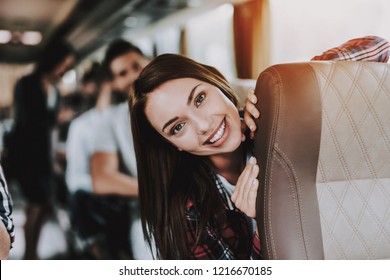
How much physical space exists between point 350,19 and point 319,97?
0.65 meters

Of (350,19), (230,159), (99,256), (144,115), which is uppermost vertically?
(350,19)

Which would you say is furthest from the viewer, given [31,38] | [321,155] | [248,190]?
[31,38]

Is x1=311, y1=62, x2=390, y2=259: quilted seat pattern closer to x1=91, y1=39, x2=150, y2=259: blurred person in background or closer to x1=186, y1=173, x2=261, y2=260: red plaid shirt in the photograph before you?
x1=186, y1=173, x2=261, y2=260: red plaid shirt

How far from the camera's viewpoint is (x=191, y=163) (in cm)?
166

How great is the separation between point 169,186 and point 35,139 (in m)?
0.52

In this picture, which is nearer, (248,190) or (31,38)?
(248,190)

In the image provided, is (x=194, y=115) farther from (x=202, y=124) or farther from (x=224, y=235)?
(x=224, y=235)

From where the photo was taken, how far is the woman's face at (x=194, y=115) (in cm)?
151

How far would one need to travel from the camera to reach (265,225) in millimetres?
1316

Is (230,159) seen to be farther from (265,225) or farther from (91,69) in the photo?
(91,69)

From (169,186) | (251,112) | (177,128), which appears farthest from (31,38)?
(251,112)

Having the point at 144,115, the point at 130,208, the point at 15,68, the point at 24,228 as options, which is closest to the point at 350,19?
the point at 144,115

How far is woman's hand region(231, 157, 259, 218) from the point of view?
1.46 meters

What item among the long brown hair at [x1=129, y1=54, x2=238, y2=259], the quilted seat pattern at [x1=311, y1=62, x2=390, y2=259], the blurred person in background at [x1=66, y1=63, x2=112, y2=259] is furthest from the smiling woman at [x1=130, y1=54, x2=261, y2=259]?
the quilted seat pattern at [x1=311, y1=62, x2=390, y2=259]
